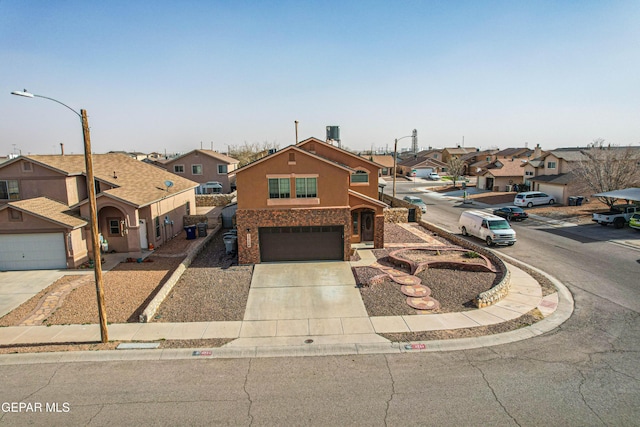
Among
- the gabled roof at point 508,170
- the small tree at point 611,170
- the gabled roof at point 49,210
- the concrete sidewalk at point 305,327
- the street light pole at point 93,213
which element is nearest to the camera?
the street light pole at point 93,213

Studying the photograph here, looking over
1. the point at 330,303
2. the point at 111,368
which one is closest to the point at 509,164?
the point at 330,303

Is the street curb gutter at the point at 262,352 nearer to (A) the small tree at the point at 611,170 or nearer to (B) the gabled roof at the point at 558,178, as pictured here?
(A) the small tree at the point at 611,170

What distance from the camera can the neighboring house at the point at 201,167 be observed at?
1950 inches

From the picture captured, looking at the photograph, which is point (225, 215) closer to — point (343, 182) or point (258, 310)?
point (343, 182)

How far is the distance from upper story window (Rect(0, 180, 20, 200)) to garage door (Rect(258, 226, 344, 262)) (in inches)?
630

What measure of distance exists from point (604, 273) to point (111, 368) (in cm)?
2212

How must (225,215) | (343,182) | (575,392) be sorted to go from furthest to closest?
(225,215) → (343,182) → (575,392)

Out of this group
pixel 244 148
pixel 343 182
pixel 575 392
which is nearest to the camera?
pixel 575 392

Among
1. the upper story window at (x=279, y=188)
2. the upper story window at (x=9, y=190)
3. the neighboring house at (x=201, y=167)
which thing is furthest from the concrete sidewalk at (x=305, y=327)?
the neighboring house at (x=201, y=167)

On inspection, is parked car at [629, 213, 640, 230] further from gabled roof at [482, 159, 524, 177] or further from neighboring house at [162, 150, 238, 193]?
neighboring house at [162, 150, 238, 193]

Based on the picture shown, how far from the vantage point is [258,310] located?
15.2 metres

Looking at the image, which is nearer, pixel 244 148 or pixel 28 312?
pixel 28 312

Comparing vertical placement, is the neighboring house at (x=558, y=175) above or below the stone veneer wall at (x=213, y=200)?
above

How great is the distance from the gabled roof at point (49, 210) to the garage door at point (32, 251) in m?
0.86
